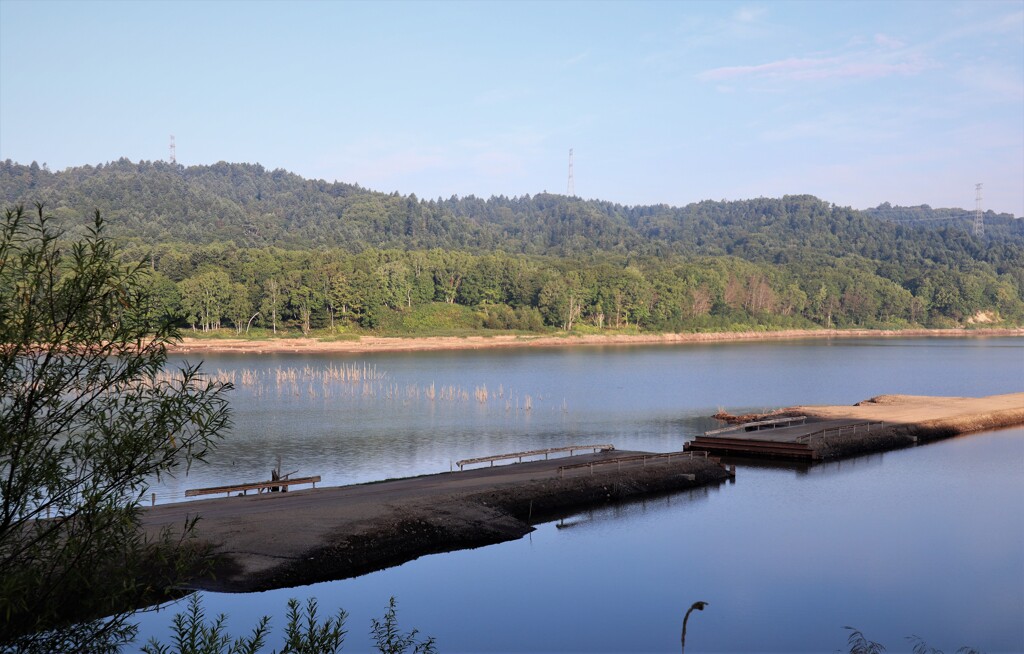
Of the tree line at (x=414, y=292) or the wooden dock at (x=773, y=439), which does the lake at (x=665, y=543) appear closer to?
the wooden dock at (x=773, y=439)

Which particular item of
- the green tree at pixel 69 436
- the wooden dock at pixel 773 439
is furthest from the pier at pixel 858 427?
the green tree at pixel 69 436

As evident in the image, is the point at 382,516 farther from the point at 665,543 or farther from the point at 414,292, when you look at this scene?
the point at 414,292

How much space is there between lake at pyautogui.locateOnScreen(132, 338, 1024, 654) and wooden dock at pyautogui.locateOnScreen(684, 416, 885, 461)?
1.91 metres

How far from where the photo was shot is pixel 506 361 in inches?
4562

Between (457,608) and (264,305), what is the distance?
12146 centimetres

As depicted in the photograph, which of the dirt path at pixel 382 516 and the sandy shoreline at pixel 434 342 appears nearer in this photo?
the dirt path at pixel 382 516

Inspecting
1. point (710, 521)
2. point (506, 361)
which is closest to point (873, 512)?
point (710, 521)

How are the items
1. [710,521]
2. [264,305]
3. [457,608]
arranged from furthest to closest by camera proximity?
[264,305], [710,521], [457,608]

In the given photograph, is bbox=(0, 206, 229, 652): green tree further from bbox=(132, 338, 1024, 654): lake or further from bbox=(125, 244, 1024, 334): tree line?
bbox=(125, 244, 1024, 334): tree line

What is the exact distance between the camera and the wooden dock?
47.8 metres

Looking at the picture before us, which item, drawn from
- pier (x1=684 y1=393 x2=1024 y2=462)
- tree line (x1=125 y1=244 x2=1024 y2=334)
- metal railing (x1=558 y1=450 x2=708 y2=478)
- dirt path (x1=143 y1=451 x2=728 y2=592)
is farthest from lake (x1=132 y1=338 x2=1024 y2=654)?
tree line (x1=125 y1=244 x2=1024 y2=334)

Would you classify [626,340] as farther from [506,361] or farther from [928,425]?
[928,425]

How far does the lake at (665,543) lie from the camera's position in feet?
76.2

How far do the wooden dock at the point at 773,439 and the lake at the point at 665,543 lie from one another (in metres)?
1.91
